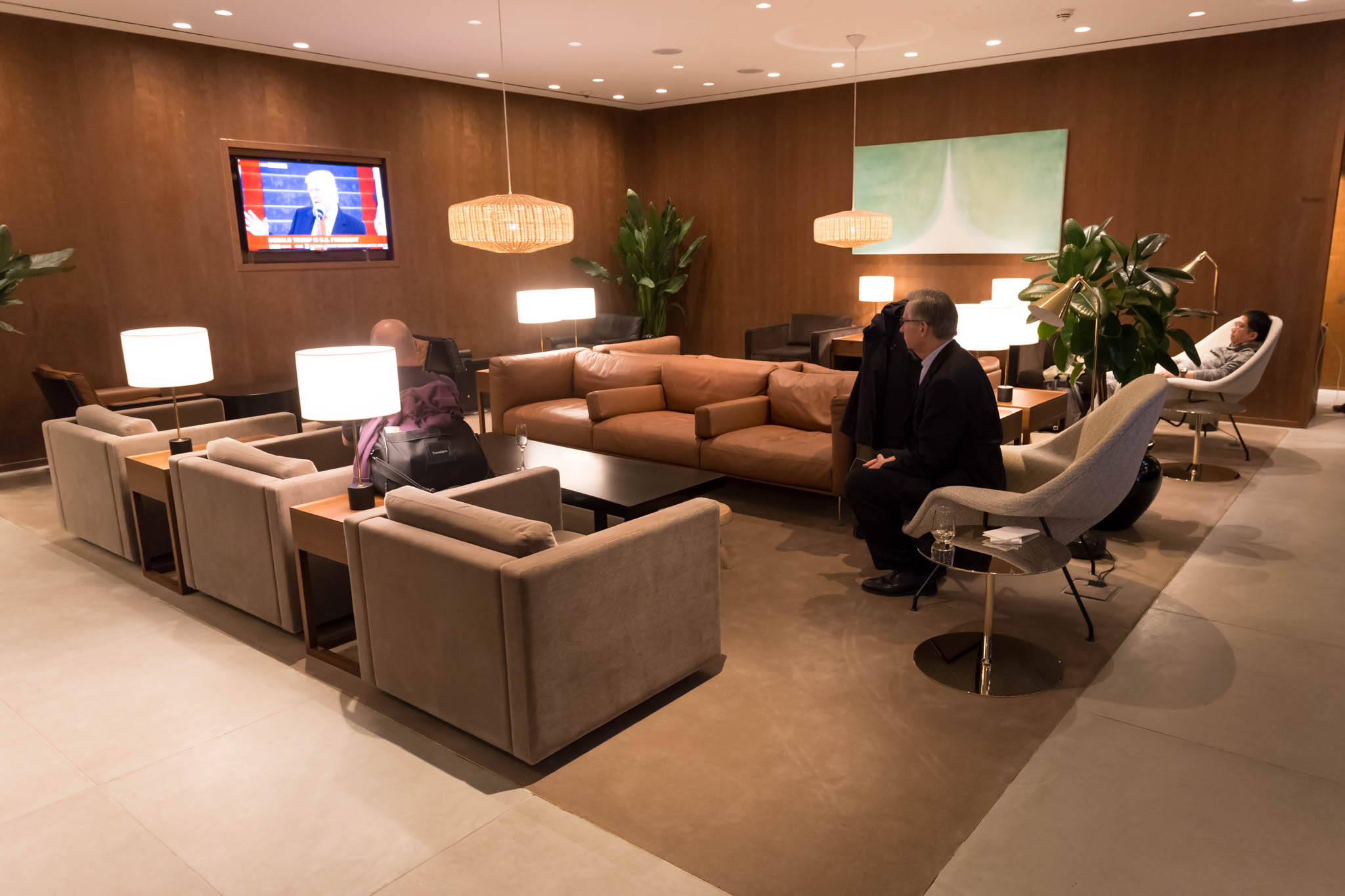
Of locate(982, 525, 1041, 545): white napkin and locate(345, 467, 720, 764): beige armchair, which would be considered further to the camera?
locate(982, 525, 1041, 545): white napkin

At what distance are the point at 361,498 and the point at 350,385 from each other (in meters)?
0.41

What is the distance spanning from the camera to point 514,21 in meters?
6.54

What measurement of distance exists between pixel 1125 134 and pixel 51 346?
8.75 meters

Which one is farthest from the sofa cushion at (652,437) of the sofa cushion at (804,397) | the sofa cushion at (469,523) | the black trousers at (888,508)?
the sofa cushion at (469,523)

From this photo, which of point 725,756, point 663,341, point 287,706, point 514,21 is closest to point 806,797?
point 725,756

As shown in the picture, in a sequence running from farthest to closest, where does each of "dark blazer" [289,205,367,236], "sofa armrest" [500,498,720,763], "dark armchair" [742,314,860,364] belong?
"dark armchair" [742,314,860,364] < "dark blazer" [289,205,367,236] < "sofa armrest" [500,498,720,763]

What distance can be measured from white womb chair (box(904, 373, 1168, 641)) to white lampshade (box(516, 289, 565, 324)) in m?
4.55

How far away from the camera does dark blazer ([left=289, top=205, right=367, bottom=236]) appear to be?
7.73 meters

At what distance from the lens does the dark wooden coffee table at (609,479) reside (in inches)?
160

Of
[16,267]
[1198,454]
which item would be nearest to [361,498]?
[16,267]

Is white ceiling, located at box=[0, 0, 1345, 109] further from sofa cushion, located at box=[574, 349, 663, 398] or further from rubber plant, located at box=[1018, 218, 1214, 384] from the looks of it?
rubber plant, located at box=[1018, 218, 1214, 384]

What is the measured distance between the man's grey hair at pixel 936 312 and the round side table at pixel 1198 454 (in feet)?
10.0

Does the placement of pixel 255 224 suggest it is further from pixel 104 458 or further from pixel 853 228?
A: pixel 853 228

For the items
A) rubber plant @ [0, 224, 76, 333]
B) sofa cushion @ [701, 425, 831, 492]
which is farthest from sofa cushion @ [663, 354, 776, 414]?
rubber plant @ [0, 224, 76, 333]
